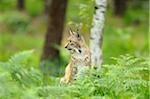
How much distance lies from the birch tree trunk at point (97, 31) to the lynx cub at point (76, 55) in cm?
121

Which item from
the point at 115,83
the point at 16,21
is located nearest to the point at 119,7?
the point at 16,21

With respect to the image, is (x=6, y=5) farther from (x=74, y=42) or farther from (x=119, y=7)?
(x=74, y=42)

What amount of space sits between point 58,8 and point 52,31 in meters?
0.95

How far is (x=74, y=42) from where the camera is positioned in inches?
360

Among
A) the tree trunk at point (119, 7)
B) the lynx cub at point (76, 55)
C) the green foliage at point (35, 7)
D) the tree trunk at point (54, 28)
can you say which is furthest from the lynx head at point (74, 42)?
the green foliage at point (35, 7)

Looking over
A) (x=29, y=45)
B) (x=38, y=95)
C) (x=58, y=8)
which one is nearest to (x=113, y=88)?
(x=38, y=95)

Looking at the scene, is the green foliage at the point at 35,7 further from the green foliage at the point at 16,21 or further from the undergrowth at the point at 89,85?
the undergrowth at the point at 89,85

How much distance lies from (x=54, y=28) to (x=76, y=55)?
27.5 feet

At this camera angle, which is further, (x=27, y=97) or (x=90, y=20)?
(x=90, y=20)

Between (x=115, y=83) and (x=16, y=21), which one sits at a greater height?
(x=16, y=21)

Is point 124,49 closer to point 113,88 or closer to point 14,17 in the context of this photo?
point 113,88

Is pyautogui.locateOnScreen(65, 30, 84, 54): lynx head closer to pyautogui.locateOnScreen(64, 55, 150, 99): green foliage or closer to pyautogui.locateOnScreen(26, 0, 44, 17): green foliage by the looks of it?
pyautogui.locateOnScreen(64, 55, 150, 99): green foliage

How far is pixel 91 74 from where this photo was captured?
8.48m

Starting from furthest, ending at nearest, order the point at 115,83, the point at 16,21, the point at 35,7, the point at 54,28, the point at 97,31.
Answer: the point at 35,7 → the point at 16,21 → the point at 54,28 → the point at 97,31 → the point at 115,83
